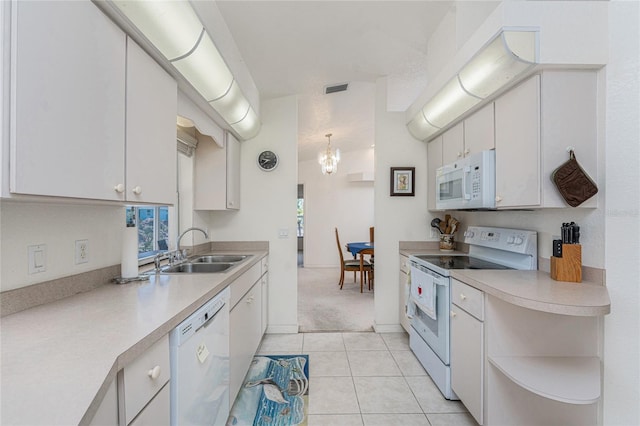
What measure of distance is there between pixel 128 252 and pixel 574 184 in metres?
2.38

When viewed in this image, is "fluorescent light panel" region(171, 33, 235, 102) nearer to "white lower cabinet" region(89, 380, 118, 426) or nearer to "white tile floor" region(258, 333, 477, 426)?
"white lower cabinet" region(89, 380, 118, 426)

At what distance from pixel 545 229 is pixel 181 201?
287 cm

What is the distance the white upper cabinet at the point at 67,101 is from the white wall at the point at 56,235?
324mm

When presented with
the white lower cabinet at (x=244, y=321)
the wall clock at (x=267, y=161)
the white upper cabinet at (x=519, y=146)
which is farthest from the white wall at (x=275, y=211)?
the white upper cabinet at (x=519, y=146)

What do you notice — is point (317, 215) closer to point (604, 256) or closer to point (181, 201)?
point (181, 201)

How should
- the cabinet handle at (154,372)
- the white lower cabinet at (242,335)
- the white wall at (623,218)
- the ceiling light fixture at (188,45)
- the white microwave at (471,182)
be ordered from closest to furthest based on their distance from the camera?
the cabinet handle at (154,372), the ceiling light fixture at (188,45), the white wall at (623,218), the white lower cabinet at (242,335), the white microwave at (471,182)

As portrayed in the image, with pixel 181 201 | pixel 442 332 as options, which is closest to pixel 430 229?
pixel 442 332

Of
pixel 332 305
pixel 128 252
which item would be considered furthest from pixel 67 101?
pixel 332 305

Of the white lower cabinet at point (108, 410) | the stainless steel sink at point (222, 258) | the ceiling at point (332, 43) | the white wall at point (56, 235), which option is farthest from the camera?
the stainless steel sink at point (222, 258)

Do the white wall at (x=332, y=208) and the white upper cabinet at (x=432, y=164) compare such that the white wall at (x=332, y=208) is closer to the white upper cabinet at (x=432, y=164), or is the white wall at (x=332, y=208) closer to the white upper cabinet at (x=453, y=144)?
the white upper cabinet at (x=432, y=164)

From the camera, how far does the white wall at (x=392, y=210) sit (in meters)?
3.28

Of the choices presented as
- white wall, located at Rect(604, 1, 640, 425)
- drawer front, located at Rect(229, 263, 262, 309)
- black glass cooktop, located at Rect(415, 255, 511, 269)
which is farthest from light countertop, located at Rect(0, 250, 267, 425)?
white wall, located at Rect(604, 1, 640, 425)

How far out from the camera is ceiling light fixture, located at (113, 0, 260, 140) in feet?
3.95

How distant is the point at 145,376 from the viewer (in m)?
0.94
